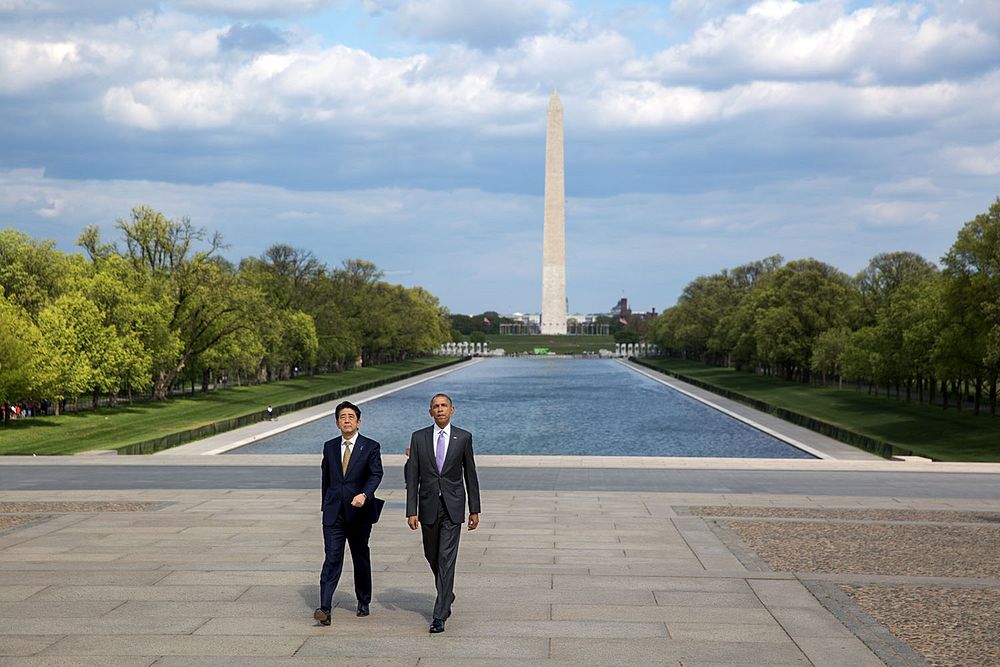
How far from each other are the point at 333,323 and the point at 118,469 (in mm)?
74368

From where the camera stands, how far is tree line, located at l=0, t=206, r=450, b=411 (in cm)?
4934

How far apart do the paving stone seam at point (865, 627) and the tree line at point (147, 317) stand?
1520 inches

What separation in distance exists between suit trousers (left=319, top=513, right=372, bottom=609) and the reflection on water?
2788cm

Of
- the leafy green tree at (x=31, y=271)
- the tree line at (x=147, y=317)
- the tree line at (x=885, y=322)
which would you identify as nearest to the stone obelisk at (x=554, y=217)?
the tree line at (x=885, y=322)

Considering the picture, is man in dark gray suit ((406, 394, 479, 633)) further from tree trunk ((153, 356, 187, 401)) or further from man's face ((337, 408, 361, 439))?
tree trunk ((153, 356, 187, 401))

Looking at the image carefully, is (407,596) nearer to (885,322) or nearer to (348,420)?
(348,420)

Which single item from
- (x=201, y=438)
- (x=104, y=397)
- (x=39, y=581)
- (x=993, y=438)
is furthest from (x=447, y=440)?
(x=104, y=397)

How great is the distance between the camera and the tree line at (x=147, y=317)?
162ft

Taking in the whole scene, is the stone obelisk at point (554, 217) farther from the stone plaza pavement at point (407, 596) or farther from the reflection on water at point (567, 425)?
the stone plaza pavement at point (407, 596)

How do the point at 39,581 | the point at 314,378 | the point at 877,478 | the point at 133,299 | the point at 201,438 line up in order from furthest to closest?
the point at 314,378 < the point at 133,299 < the point at 201,438 < the point at 877,478 < the point at 39,581

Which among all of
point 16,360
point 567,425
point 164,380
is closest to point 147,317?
point 164,380

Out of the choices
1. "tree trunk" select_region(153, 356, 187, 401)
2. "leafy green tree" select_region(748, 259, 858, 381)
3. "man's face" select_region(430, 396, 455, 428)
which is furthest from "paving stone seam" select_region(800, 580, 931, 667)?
"leafy green tree" select_region(748, 259, 858, 381)

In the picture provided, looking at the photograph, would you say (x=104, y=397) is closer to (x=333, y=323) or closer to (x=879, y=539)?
(x=333, y=323)

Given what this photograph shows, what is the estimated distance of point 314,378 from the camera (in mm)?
98875
